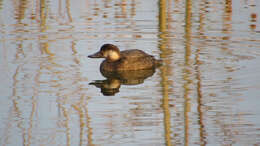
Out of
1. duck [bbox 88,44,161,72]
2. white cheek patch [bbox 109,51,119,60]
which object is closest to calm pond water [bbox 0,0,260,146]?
duck [bbox 88,44,161,72]

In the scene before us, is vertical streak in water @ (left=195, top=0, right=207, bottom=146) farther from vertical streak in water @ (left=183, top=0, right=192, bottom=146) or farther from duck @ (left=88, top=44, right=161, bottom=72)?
duck @ (left=88, top=44, right=161, bottom=72)

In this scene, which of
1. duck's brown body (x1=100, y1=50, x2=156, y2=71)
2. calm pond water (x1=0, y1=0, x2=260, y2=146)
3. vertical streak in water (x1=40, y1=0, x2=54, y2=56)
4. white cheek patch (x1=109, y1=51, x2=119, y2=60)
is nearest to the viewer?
calm pond water (x1=0, y1=0, x2=260, y2=146)

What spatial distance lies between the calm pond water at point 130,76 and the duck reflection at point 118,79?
0.03m

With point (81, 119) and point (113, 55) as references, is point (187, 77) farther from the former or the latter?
point (81, 119)

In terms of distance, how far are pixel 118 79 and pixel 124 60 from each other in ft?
2.33

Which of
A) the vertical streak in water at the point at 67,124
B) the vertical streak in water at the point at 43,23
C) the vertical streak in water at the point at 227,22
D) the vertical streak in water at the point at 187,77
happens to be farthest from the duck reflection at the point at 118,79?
the vertical streak in water at the point at 227,22

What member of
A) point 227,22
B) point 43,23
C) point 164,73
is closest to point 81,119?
point 164,73

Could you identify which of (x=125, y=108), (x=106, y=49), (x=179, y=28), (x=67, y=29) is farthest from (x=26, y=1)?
(x=125, y=108)

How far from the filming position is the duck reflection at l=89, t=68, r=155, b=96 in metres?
9.63

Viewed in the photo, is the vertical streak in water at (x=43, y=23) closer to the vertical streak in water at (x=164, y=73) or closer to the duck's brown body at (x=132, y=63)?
the duck's brown body at (x=132, y=63)

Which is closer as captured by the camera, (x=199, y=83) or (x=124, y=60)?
(x=199, y=83)

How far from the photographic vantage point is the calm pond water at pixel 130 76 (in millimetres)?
7387

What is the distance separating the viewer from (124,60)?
11148 mm

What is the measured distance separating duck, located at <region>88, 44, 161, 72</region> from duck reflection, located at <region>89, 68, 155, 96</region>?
0.09 m
